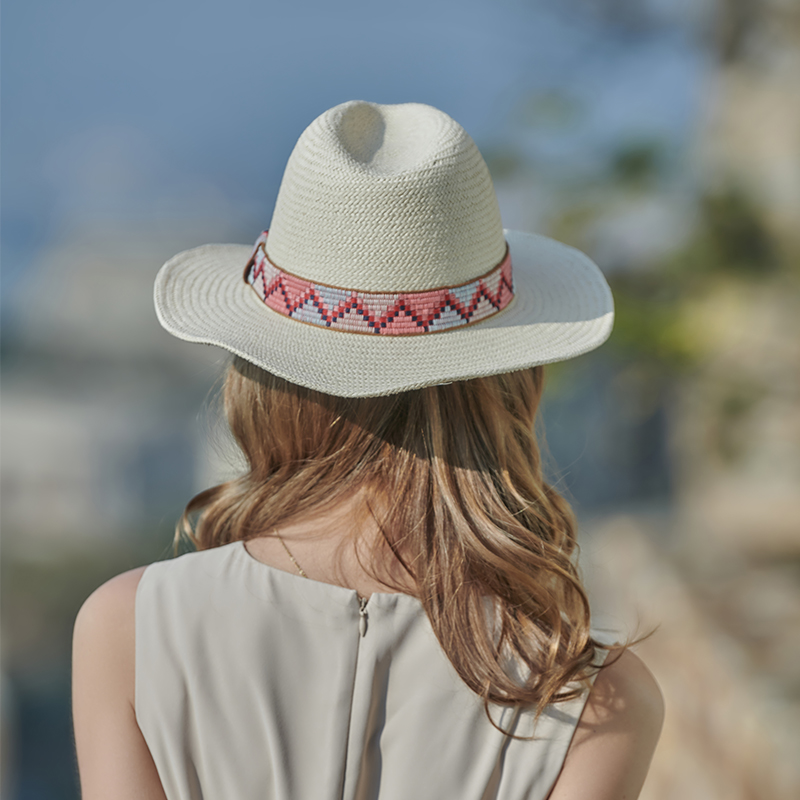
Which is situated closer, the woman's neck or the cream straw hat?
the woman's neck

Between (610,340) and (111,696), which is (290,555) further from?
(610,340)

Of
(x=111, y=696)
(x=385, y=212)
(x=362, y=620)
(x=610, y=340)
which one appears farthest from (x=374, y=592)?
(x=610, y=340)

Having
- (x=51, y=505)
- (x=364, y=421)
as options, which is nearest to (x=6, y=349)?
(x=51, y=505)

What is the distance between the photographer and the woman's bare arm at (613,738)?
1070 millimetres

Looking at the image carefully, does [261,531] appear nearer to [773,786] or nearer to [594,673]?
[594,673]

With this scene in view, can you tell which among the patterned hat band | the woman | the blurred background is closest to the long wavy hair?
the woman

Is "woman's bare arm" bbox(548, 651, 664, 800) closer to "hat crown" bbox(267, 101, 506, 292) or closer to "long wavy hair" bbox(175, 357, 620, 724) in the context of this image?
"long wavy hair" bbox(175, 357, 620, 724)

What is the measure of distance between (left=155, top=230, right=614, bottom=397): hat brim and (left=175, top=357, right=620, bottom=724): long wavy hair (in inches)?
1.8

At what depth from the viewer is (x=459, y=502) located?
42.9 inches

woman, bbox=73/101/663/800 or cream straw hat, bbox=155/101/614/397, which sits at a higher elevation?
cream straw hat, bbox=155/101/614/397

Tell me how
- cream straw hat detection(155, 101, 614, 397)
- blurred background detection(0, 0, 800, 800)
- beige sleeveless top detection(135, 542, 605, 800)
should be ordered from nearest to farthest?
beige sleeveless top detection(135, 542, 605, 800)
cream straw hat detection(155, 101, 614, 397)
blurred background detection(0, 0, 800, 800)

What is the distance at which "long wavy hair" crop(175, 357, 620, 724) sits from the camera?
1045 millimetres

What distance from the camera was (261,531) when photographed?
1.12 meters

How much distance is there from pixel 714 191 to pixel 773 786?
4623 millimetres
